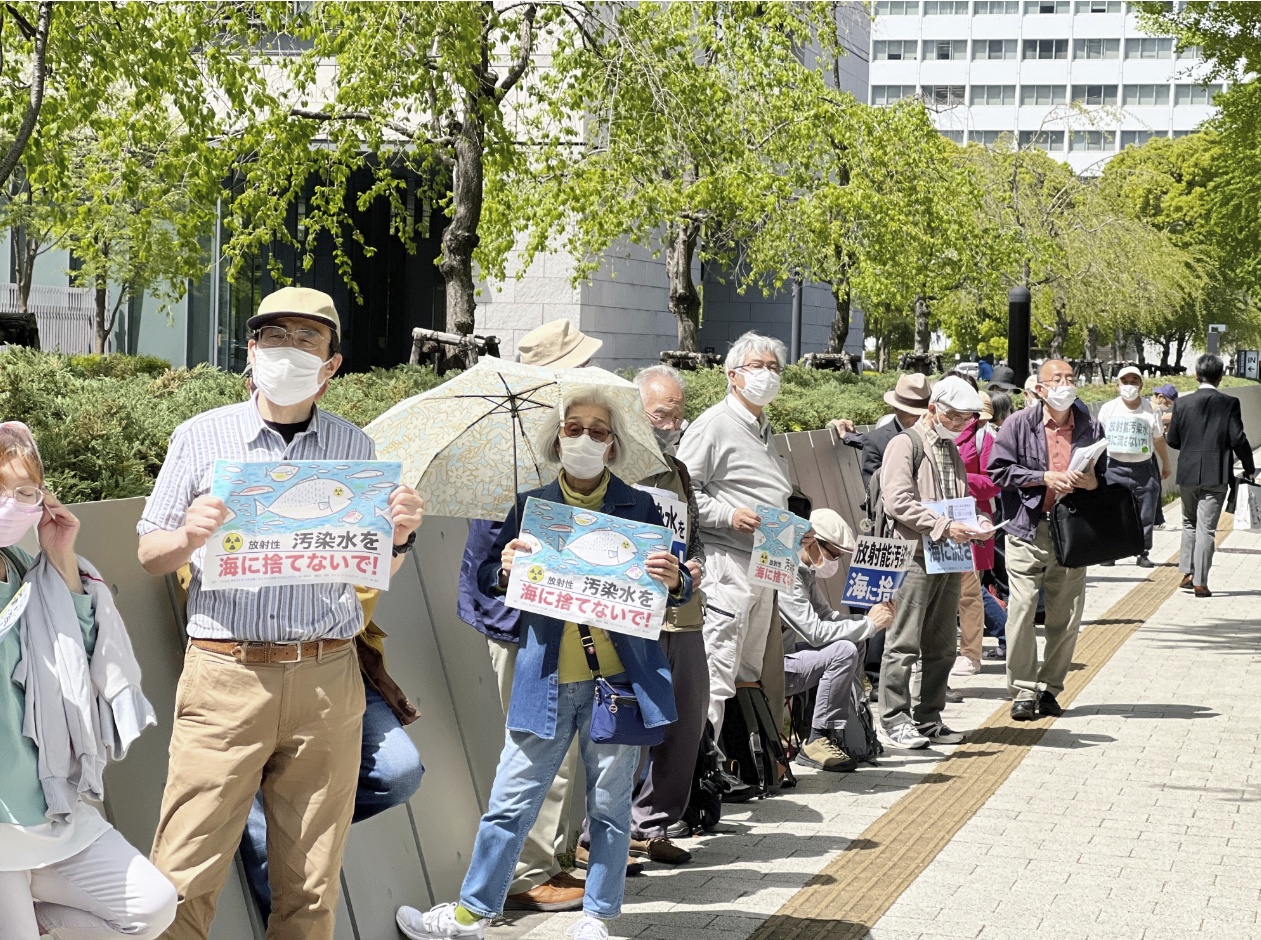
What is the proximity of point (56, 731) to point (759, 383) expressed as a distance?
4.51 m

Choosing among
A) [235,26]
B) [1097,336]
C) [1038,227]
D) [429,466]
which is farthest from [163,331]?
[1097,336]

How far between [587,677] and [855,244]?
20480 millimetres

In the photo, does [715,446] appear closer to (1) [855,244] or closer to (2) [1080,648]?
(2) [1080,648]

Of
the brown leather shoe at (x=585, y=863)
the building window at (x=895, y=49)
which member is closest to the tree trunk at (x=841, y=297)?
the brown leather shoe at (x=585, y=863)

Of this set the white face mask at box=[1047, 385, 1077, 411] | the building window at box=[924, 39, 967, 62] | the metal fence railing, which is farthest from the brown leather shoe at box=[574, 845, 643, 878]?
the building window at box=[924, 39, 967, 62]

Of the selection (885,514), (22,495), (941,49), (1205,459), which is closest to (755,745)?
(885,514)

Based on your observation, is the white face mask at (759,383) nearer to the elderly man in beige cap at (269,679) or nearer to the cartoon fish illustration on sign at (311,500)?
the elderly man in beige cap at (269,679)

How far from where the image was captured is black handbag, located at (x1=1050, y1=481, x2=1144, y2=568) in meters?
9.84

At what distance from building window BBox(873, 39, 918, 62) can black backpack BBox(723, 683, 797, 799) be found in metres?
126

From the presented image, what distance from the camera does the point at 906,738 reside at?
9391 mm

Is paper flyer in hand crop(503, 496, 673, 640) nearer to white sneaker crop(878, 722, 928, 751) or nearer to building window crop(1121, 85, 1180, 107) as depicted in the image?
white sneaker crop(878, 722, 928, 751)

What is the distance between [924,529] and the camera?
9172mm

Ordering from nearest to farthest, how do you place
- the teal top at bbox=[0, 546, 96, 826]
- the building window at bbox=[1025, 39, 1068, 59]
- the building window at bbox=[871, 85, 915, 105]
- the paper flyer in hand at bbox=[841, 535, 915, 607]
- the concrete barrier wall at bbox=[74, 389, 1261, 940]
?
the teal top at bbox=[0, 546, 96, 826]
the concrete barrier wall at bbox=[74, 389, 1261, 940]
the paper flyer in hand at bbox=[841, 535, 915, 607]
the building window at bbox=[1025, 39, 1068, 59]
the building window at bbox=[871, 85, 915, 105]

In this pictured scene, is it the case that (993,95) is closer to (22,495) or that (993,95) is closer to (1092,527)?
(1092,527)
